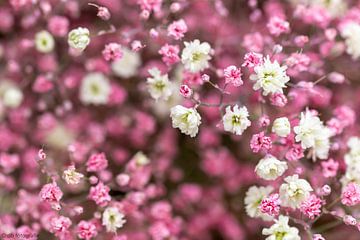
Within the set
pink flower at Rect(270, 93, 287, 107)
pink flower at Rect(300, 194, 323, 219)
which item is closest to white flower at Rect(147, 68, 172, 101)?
pink flower at Rect(270, 93, 287, 107)

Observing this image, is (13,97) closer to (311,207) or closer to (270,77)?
(270,77)

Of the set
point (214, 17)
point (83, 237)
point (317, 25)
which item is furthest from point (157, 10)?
point (83, 237)

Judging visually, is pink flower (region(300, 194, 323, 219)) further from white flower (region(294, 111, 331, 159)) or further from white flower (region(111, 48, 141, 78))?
white flower (region(111, 48, 141, 78))

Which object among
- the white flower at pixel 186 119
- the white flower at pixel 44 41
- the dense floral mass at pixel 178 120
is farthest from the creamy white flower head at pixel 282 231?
the white flower at pixel 44 41

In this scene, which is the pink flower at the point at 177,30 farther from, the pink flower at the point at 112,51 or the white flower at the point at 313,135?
the white flower at the point at 313,135

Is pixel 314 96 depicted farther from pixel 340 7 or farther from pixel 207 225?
pixel 207 225

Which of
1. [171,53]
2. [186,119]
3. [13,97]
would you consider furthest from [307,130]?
[13,97]
